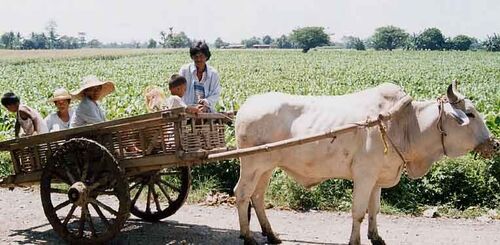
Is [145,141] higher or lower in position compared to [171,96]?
lower

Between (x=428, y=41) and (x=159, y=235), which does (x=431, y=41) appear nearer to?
(x=428, y=41)

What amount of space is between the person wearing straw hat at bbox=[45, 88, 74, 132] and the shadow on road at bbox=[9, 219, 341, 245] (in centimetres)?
135

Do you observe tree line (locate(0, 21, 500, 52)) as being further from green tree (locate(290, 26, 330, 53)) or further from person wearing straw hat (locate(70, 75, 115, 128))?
person wearing straw hat (locate(70, 75, 115, 128))

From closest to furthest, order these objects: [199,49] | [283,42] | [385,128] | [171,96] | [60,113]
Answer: [385,128], [171,96], [199,49], [60,113], [283,42]

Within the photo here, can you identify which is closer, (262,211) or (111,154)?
(111,154)

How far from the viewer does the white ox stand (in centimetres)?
646

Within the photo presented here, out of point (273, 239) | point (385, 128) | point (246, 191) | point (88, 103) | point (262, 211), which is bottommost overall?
point (273, 239)

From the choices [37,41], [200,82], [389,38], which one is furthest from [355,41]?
[200,82]

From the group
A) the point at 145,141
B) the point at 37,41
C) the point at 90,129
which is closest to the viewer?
the point at 145,141

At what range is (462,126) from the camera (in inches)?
251

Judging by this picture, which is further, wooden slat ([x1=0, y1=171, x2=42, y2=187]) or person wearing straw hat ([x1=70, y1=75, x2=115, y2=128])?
person wearing straw hat ([x1=70, y1=75, x2=115, y2=128])

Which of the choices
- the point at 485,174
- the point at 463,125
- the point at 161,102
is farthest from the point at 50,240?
the point at 485,174

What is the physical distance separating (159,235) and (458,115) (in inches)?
154

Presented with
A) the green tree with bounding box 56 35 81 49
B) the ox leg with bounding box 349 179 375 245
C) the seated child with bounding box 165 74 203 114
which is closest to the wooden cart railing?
the seated child with bounding box 165 74 203 114
